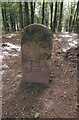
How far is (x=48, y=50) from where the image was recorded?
6016 mm

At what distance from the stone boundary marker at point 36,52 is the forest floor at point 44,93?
0.33 meters

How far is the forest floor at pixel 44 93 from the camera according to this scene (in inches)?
214

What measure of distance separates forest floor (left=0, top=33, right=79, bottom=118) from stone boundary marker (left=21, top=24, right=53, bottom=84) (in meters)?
0.33

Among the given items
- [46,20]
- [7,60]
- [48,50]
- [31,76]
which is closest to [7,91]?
[31,76]

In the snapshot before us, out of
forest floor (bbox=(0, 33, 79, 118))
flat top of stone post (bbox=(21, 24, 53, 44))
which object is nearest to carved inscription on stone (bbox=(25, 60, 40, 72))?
forest floor (bbox=(0, 33, 79, 118))

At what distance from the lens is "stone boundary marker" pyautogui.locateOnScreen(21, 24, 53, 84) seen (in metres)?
5.92

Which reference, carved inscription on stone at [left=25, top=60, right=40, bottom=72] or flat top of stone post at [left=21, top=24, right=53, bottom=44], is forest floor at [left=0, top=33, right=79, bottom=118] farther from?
flat top of stone post at [left=21, top=24, right=53, bottom=44]

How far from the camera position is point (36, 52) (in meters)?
6.05

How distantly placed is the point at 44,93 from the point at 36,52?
1169mm

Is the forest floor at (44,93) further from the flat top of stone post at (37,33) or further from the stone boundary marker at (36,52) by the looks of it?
the flat top of stone post at (37,33)

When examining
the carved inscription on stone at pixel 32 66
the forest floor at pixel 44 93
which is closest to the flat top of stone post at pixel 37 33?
the carved inscription on stone at pixel 32 66

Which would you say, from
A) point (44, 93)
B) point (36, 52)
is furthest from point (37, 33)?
point (44, 93)

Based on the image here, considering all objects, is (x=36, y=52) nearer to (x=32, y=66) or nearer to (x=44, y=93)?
(x=32, y=66)

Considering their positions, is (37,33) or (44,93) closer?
(37,33)
